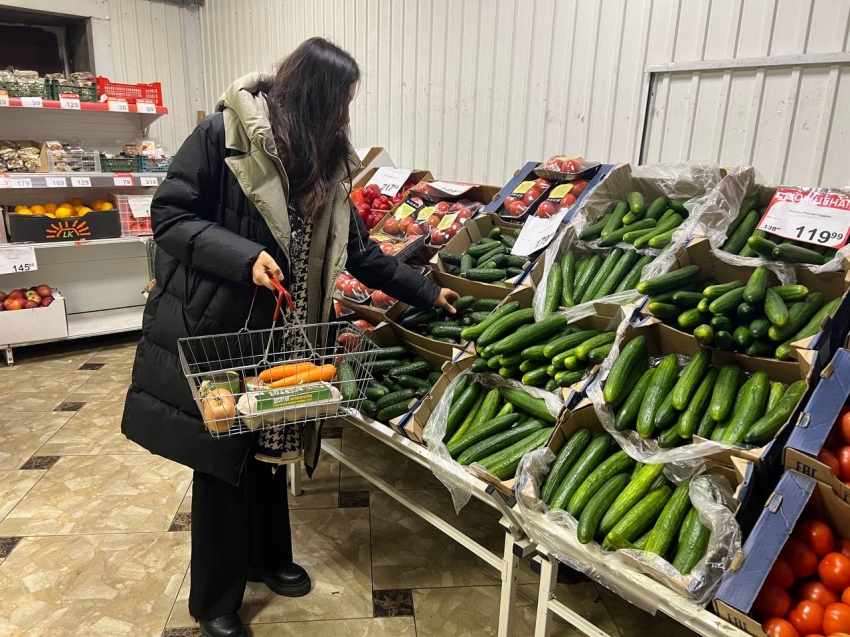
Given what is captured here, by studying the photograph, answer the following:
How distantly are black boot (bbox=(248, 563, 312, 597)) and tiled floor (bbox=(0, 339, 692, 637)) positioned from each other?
0.11ft

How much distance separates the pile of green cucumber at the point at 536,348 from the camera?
1.87 metres

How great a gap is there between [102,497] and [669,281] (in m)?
2.61

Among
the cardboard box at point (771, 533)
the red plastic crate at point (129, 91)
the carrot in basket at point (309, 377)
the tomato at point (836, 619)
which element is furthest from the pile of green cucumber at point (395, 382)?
the red plastic crate at point (129, 91)

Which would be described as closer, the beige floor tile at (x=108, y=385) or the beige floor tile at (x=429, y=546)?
the beige floor tile at (x=429, y=546)

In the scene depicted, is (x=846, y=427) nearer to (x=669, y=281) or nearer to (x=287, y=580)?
(x=669, y=281)

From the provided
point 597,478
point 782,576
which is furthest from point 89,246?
point 782,576

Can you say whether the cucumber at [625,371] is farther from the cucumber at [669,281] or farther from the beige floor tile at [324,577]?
the beige floor tile at [324,577]

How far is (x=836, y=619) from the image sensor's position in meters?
1.22

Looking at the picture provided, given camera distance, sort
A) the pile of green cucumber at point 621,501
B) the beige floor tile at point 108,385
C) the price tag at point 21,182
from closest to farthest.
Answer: the pile of green cucumber at point 621,501 → the beige floor tile at point 108,385 → the price tag at point 21,182

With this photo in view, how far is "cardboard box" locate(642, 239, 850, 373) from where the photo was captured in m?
1.54

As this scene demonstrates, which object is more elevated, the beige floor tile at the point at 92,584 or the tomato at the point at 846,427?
the tomato at the point at 846,427

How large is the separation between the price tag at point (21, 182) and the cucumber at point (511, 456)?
4.03 metres

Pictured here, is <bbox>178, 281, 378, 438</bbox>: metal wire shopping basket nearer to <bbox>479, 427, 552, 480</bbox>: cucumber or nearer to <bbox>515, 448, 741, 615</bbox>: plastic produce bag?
<bbox>479, 427, 552, 480</bbox>: cucumber

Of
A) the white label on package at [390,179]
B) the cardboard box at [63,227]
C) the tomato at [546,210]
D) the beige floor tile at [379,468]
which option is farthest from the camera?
the cardboard box at [63,227]
